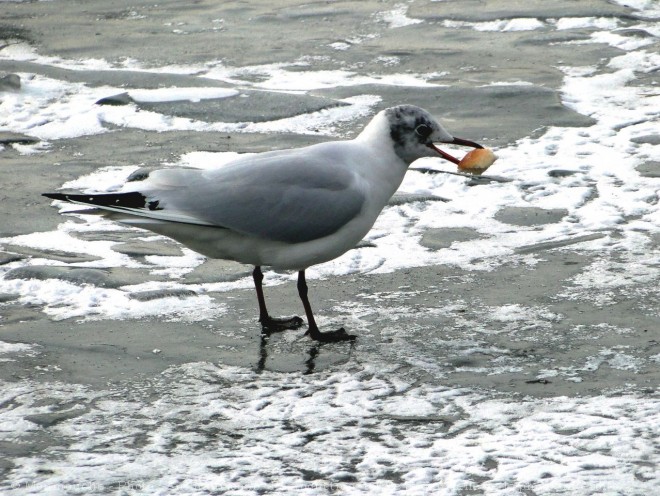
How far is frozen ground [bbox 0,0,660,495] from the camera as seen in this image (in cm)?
409

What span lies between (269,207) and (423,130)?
2.75 ft

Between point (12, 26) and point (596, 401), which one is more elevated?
point (12, 26)

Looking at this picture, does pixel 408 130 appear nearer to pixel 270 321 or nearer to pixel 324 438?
pixel 270 321

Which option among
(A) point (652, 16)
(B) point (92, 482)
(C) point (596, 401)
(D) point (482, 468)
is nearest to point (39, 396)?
(B) point (92, 482)

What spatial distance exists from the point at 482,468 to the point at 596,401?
2.29 feet

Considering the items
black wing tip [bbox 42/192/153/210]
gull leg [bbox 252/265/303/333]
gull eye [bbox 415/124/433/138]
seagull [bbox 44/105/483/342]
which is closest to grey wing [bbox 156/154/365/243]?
seagull [bbox 44/105/483/342]

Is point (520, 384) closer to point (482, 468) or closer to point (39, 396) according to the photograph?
point (482, 468)

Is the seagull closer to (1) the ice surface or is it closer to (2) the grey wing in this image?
(2) the grey wing

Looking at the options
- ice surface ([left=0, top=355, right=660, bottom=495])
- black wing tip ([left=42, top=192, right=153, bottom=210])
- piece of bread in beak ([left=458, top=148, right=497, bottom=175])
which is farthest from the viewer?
piece of bread in beak ([left=458, top=148, right=497, bottom=175])

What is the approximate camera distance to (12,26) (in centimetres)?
1047

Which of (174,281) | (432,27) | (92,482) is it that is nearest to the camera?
(92,482)

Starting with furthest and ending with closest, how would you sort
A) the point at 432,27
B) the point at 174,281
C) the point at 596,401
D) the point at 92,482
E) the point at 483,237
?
the point at 432,27 < the point at 483,237 < the point at 174,281 < the point at 596,401 < the point at 92,482

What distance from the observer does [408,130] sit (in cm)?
545

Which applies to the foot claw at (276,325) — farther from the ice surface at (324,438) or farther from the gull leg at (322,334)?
the ice surface at (324,438)
